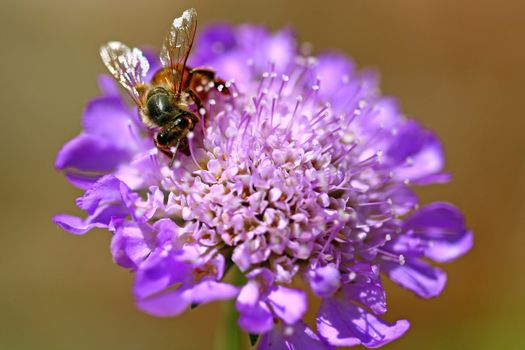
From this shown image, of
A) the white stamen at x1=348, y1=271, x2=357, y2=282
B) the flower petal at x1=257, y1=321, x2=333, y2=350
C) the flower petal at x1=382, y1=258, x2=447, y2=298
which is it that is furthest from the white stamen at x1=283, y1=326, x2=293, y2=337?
the flower petal at x1=382, y1=258, x2=447, y2=298

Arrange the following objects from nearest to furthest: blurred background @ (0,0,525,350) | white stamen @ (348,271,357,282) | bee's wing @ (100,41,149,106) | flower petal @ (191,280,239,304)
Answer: flower petal @ (191,280,239,304) → white stamen @ (348,271,357,282) → bee's wing @ (100,41,149,106) → blurred background @ (0,0,525,350)

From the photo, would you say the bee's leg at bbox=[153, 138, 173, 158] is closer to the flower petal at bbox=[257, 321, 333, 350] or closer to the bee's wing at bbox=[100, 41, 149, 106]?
the bee's wing at bbox=[100, 41, 149, 106]

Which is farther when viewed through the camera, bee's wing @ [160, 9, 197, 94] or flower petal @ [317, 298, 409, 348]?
bee's wing @ [160, 9, 197, 94]

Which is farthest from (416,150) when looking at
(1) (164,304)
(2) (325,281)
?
(1) (164,304)

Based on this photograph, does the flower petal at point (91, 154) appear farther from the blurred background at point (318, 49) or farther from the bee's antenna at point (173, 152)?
the blurred background at point (318, 49)

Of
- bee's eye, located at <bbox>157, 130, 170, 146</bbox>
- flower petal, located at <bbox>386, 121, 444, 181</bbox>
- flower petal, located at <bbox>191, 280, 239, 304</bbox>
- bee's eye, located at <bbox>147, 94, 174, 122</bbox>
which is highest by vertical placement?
Answer: bee's eye, located at <bbox>147, 94, 174, 122</bbox>

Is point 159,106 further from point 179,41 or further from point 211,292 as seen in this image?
point 211,292
